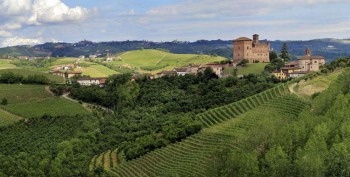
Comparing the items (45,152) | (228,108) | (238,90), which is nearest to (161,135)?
(228,108)

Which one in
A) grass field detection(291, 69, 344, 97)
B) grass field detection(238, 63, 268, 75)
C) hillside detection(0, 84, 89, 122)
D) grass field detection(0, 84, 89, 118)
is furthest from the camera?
grass field detection(238, 63, 268, 75)

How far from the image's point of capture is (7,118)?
289ft

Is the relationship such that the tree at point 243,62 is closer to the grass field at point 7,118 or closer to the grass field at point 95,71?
the grass field at point 7,118

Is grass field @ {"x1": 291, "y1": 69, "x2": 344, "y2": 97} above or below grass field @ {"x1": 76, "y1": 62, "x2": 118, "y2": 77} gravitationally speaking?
above

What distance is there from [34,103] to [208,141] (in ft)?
202

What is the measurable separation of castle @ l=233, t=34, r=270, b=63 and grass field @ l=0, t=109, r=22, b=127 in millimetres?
65424

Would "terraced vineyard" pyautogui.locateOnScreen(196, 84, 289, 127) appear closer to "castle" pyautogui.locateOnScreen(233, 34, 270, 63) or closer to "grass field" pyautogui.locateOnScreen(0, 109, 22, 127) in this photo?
"grass field" pyautogui.locateOnScreen(0, 109, 22, 127)

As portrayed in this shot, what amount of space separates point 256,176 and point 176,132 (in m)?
27.2

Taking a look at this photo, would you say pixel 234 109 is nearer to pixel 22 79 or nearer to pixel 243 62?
pixel 243 62

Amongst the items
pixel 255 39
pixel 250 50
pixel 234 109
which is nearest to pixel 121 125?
pixel 234 109

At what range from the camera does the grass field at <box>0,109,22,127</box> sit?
8474 centimetres

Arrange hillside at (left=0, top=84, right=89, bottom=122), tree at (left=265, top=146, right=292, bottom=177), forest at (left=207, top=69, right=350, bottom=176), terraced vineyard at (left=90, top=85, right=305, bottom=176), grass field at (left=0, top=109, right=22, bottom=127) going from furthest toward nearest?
hillside at (left=0, top=84, right=89, bottom=122) → grass field at (left=0, top=109, right=22, bottom=127) → terraced vineyard at (left=90, top=85, right=305, bottom=176) → tree at (left=265, top=146, right=292, bottom=177) → forest at (left=207, top=69, right=350, bottom=176)

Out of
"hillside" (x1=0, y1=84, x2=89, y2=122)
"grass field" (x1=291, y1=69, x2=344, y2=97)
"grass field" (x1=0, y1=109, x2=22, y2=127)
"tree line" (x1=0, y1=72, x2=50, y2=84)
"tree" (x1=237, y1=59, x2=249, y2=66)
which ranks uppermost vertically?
"tree" (x1=237, y1=59, x2=249, y2=66)

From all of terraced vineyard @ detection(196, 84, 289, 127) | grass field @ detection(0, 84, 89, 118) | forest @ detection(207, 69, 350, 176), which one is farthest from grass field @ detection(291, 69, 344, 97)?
grass field @ detection(0, 84, 89, 118)
